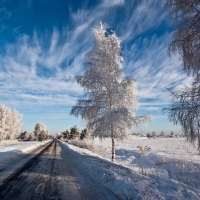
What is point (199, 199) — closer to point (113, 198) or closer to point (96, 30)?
point (113, 198)

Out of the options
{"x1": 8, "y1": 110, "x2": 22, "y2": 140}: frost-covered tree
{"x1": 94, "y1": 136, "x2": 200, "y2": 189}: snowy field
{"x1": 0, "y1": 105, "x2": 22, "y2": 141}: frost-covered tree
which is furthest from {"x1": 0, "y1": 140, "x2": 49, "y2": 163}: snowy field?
{"x1": 8, "y1": 110, "x2": 22, "y2": 140}: frost-covered tree

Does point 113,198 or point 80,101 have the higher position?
point 80,101

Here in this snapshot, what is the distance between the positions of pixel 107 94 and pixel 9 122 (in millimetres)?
69797

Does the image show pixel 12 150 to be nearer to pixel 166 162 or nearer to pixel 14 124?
pixel 166 162

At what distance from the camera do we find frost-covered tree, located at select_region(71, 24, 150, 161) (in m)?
14.8

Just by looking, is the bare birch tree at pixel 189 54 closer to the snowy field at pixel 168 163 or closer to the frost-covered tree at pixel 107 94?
the snowy field at pixel 168 163

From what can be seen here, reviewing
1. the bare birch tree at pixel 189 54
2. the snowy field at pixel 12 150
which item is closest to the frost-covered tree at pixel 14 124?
the snowy field at pixel 12 150

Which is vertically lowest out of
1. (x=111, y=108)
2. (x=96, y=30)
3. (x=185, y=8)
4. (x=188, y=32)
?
→ (x=111, y=108)

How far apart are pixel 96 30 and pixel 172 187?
13712 millimetres

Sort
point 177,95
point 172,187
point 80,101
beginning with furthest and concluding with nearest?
point 80,101 → point 177,95 → point 172,187

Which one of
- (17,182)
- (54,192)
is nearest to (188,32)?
(54,192)

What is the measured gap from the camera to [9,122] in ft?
254

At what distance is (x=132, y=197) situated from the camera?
211 inches

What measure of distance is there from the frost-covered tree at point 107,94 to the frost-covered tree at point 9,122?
54.1 meters
